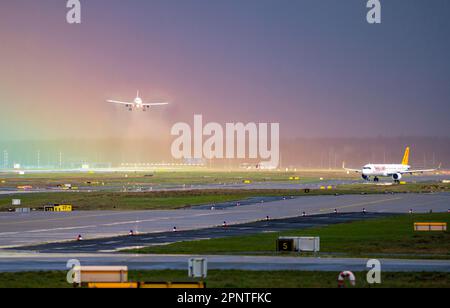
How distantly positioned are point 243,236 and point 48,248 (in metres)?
16.6

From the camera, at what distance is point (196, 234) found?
2832 inches

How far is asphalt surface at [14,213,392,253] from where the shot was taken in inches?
2360

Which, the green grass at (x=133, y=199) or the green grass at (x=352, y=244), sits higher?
the green grass at (x=133, y=199)

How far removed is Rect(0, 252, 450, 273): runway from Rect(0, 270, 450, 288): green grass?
83.9 inches

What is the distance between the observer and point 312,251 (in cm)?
5684

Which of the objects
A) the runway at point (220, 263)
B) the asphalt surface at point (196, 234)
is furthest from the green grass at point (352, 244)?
the runway at point (220, 263)

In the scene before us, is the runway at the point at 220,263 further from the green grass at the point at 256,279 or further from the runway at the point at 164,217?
the runway at the point at 164,217

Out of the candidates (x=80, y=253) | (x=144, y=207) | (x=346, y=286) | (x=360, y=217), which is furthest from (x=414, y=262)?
(x=144, y=207)

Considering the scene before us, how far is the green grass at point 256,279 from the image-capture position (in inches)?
1579

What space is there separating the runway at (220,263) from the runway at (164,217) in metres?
11.4

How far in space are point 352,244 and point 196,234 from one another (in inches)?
577

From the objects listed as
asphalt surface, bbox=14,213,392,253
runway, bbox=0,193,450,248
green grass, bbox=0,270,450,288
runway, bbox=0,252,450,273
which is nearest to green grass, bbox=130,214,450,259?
asphalt surface, bbox=14,213,392,253
